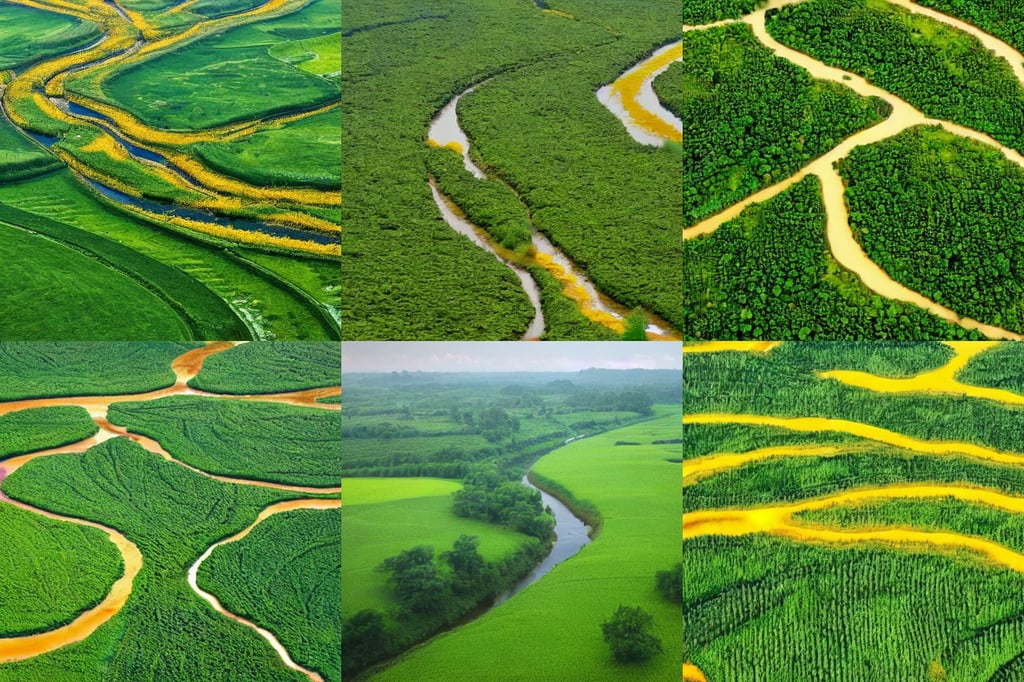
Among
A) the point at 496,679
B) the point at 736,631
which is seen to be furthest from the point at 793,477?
the point at 496,679

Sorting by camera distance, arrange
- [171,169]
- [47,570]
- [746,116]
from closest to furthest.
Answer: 1. [47,570]
2. [746,116]
3. [171,169]

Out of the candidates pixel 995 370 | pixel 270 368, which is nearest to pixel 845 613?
pixel 995 370

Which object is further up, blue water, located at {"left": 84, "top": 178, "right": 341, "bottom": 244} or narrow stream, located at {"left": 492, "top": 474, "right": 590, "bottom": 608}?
blue water, located at {"left": 84, "top": 178, "right": 341, "bottom": 244}

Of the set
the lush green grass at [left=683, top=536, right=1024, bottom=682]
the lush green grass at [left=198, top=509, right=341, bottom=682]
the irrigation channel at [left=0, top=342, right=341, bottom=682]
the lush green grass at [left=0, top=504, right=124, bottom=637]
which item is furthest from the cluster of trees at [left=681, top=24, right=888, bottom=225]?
the lush green grass at [left=0, top=504, right=124, bottom=637]

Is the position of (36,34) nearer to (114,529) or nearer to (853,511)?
(114,529)

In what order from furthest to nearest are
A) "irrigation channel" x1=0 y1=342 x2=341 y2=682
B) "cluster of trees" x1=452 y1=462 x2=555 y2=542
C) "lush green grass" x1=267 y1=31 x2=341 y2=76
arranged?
1. "lush green grass" x1=267 y1=31 x2=341 y2=76
2. "cluster of trees" x1=452 y1=462 x2=555 y2=542
3. "irrigation channel" x1=0 y1=342 x2=341 y2=682

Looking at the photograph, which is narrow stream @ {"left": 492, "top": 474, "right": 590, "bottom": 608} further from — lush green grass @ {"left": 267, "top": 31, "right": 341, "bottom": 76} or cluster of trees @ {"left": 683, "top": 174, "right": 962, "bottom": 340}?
lush green grass @ {"left": 267, "top": 31, "right": 341, "bottom": 76}

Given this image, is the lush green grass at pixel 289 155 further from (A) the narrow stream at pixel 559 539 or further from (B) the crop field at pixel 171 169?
(A) the narrow stream at pixel 559 539
